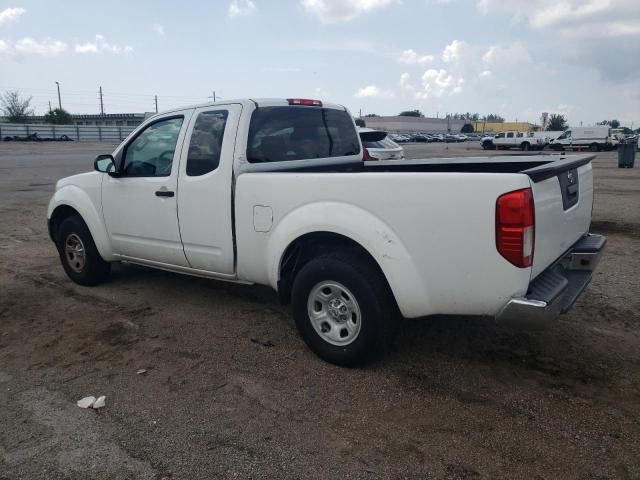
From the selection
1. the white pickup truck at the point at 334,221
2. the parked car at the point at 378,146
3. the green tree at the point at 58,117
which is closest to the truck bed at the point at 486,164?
the white pickup truck at the point at 334,221

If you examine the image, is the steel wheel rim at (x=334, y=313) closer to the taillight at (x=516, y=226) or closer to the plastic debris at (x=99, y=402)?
the taillight at (x=516, y=226)

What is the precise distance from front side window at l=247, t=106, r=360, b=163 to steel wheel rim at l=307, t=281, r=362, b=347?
1.29m

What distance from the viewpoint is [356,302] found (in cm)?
348

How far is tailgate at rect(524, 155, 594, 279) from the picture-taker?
9.93 ft

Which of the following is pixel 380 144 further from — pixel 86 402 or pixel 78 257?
pixel 86 402

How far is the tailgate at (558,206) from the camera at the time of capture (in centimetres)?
303

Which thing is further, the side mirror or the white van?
the white van

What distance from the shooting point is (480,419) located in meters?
3.05

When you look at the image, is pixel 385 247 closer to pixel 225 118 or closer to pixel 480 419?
pixel 480 419

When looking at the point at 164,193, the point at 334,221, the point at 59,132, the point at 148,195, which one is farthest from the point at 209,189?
the point at 59,132

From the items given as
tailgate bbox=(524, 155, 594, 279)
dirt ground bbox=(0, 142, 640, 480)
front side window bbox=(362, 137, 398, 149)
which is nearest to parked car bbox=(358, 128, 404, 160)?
front side window bbox=(362, 137, 398, 149)

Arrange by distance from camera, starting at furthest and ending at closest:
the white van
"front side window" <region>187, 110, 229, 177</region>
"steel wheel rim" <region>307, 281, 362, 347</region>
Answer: the white van, "front side window" <region>187, 110, 229, 177</region>, "steel wheel rim" <region>307, 281, 362, 347</region>

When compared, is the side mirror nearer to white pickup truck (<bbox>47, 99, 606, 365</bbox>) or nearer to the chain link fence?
white pickup truck (<bbox>47, 99, 606, 365</bbox>)

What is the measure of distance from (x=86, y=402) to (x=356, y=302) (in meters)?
1.83
